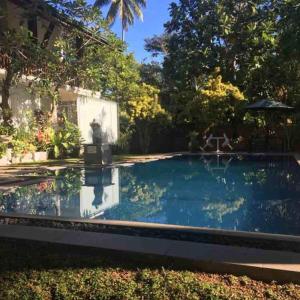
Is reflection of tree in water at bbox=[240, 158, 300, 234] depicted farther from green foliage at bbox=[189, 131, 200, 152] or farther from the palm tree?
the palm tree

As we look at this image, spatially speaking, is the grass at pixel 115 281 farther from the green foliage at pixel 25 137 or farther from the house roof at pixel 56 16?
the house roof at pixel 56 16

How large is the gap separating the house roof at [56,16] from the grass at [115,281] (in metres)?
12.9

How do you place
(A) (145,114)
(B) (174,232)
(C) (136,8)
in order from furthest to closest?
(C) (136,8) → (A) (145,114) → (B) (174,232)

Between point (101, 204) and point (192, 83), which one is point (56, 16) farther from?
point (192, 83)

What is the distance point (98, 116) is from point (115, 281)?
2023 cm

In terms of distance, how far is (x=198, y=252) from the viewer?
4648mm

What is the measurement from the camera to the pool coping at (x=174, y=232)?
504cm

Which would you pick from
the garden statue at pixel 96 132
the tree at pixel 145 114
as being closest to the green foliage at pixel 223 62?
the tree at pixel 145 114

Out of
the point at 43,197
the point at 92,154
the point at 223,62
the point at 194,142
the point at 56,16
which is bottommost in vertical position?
the point at 43,197

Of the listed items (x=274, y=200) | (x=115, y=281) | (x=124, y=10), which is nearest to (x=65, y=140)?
(x=274, y=200)

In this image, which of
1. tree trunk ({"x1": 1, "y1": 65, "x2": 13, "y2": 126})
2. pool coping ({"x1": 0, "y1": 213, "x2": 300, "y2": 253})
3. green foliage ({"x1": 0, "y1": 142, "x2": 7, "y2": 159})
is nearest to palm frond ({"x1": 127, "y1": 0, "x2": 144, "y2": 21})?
tree trunk ({"x1": 1, "y1": 65, "x2": 13, "y2": 126})

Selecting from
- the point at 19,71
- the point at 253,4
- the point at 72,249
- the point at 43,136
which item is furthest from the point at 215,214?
the point at 253,4

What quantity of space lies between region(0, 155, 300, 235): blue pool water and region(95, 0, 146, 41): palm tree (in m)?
27.3

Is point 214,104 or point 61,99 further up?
point 61,99
